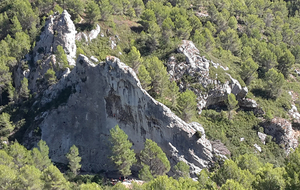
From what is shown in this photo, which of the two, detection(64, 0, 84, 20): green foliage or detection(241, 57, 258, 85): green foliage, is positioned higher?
detection(64, 0, 84, 20): green foliage

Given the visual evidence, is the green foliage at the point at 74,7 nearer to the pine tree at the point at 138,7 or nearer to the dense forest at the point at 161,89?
the dense forest at the point at 161,89

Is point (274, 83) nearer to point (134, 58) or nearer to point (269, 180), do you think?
point (134, 58)

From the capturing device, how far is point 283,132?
199 ft

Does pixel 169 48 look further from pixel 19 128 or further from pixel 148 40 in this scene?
A: pixel 19 128

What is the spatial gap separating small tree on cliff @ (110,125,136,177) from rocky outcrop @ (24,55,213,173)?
3914 mm

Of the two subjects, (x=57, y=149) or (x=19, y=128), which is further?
(x=19, y=128)

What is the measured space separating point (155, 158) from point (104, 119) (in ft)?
53.0

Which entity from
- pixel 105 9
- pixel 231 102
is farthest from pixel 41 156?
pixel 105 9

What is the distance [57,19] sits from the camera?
74375 millimetres

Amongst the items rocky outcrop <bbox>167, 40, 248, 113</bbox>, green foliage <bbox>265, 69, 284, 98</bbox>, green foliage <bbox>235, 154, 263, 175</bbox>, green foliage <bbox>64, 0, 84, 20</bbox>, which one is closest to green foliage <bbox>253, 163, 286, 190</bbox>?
green foliage <bbox>235, 154, 263, 175</bbox>

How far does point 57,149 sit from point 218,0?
330ft

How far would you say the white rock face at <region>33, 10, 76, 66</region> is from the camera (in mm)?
69625

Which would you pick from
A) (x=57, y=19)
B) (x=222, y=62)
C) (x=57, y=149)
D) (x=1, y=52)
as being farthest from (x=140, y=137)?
(x=1, y=52)

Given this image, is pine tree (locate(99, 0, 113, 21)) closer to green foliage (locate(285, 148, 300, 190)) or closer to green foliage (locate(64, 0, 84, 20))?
green foliage (locate(64, 0, 84, 20))
